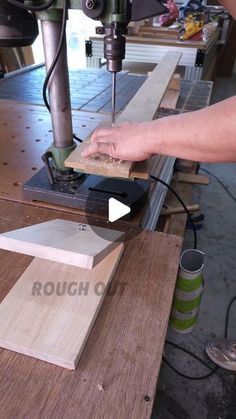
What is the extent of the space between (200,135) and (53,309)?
0.35 meters

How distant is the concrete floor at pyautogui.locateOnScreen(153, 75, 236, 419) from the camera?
3.87 ft

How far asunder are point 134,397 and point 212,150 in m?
0.37

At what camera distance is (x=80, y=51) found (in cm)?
438

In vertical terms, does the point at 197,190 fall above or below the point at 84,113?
below

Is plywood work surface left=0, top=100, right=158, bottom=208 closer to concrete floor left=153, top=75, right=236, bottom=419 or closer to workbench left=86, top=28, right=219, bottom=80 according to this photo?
concrete floor left=153, top=75, right=236, bottom=419

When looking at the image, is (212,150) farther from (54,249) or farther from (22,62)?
(22,62)

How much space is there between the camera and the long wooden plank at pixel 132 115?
1.90 feet

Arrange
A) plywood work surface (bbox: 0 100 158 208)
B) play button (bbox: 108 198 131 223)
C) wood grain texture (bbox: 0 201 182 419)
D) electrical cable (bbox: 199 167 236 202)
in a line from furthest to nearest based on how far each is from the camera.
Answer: electrical cable (bbox: 199 167 236 202)
plywood work surface (bbox: 0 100 158 208)
play button (bbox: 108 198 131 223)
wood grain texture (bbox: 0 201 182 419)

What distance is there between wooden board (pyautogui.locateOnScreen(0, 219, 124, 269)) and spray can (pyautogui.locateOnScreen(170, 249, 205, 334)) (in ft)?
1.36

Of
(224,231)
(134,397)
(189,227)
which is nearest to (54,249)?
(134,397)

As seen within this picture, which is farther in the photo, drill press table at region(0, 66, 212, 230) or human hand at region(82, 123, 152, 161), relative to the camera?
drill press table at region(0, 66, 212, 230)

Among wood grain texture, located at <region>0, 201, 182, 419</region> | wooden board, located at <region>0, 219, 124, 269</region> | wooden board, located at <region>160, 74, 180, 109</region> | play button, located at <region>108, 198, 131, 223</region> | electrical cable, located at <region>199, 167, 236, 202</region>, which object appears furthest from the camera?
electrical cable, located at <region>199, 167, 236, 202</region>

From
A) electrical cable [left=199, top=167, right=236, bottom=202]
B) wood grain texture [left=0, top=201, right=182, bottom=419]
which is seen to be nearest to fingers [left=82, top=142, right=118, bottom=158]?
wood grain texture [left=0, top=201, right=182, bottom=419]

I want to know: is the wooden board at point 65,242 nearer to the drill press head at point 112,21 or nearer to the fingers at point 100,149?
the fingers at point 100,149
